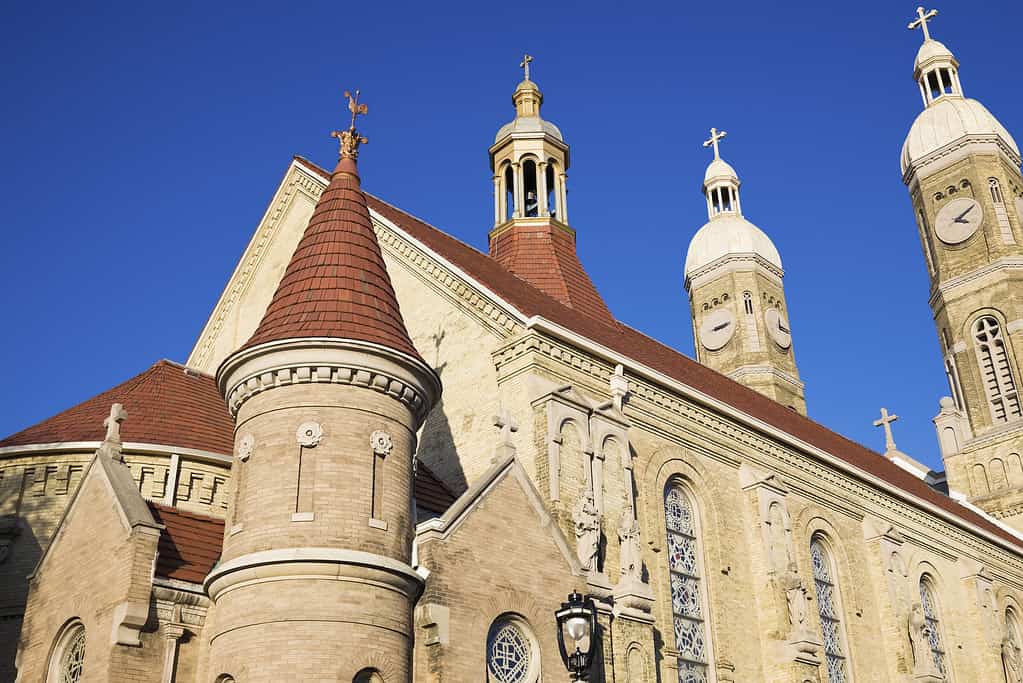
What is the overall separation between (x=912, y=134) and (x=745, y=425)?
32.6 m

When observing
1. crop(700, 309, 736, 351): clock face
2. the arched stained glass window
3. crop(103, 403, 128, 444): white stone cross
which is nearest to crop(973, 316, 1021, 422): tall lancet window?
crop(700, 309, 736, 351): clock face

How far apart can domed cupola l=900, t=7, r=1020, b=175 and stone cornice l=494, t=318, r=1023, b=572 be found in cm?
2243

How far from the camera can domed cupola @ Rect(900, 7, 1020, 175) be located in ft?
167

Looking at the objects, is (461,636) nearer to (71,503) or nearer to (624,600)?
(624,600)

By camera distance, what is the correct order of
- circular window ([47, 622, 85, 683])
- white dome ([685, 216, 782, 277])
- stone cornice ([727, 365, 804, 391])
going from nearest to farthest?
circular window ([47, 622, 85, 683])
stone cornice ([727, 365, 804, 391])
white dome ([685, 216, 782, 277])

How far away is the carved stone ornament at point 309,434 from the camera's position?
53.5ft

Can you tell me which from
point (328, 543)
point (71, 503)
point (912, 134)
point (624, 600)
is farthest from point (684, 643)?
point (912, 134)

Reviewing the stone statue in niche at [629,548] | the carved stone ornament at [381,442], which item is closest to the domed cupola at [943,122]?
the stone statue in niche at [629,548]

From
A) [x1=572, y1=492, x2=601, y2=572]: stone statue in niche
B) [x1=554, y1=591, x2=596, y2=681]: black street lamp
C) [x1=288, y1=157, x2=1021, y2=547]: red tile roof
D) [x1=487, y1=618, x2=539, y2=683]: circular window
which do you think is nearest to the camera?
[x1=554, y1=591, x2=596, y2=681]: black street lamp

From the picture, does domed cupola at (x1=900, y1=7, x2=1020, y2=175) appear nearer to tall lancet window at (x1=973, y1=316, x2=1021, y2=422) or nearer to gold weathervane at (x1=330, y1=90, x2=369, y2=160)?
tall lancet window at (x1=973, y1=316, x2=1021, y2=422)

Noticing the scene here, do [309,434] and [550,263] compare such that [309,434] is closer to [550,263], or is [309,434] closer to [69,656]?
[69,656]

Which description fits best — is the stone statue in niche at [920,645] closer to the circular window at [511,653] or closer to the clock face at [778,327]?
the circular window at [511,653]

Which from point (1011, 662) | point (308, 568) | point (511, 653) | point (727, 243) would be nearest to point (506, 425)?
point (511, 653)

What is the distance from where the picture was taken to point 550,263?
31.5m
